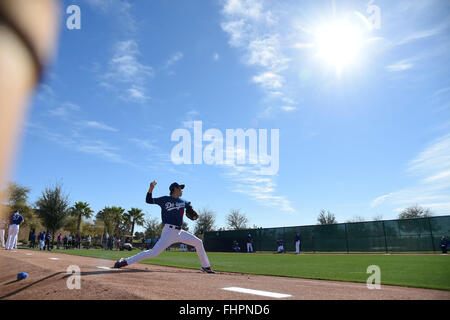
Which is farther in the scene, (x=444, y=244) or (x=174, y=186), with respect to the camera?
(x=444, y=244)

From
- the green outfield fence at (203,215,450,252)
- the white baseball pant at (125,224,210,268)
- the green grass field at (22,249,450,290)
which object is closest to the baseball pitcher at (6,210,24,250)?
the green grass field at (22,249,450,290)

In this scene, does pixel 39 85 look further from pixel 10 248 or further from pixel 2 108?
pixel 10 248

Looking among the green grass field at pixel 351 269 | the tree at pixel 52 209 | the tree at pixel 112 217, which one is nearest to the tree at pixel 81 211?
the tree at pixel 112 217

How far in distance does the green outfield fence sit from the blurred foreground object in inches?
1213

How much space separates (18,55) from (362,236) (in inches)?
1274

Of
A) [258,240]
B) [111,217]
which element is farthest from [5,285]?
[111,217]

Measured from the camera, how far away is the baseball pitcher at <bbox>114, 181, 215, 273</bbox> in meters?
6.80

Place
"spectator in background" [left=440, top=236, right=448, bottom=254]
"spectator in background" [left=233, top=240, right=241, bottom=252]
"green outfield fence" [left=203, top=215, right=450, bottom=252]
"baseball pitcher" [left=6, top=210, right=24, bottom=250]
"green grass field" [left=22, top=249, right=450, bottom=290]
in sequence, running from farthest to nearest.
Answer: "spectator in background" [left=233, top=240, right=241, bottom=252] < "green outfield fence" [left=203, top=215, right=450, bottom=252] < "spectator in background" [left=440, top=236, right=448, bottom=254] < "baseball pitcher" [left=6, top=210, right=24, bottom=250] < "green grass field" [left=22, top=249, right=450, bottom=290]

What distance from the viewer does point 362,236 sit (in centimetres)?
2900

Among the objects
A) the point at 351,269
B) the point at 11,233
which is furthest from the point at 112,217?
the point at 351,269

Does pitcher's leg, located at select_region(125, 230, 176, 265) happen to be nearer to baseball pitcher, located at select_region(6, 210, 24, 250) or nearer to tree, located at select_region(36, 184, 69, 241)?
baseball pitcher, located at select_region(6, 210, 24, 250)

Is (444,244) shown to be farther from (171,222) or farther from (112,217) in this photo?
(112,217)

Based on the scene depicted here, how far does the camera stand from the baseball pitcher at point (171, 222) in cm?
680

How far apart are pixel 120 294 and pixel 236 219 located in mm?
70608
